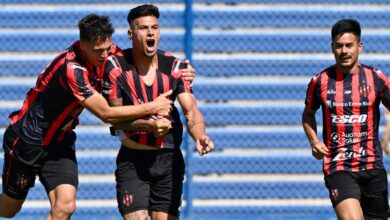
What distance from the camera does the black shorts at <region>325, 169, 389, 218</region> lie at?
23.2ft

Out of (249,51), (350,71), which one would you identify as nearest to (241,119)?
(249,51)

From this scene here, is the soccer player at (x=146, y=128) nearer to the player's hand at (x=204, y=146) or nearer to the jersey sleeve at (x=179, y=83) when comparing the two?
the jersey sleeve at (x=179, y=83)

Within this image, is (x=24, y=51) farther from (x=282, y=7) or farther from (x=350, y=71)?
(x=350, y=71)

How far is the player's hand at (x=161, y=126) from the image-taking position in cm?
659

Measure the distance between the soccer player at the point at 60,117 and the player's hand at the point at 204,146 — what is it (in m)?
0.35

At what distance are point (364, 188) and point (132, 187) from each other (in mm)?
1802

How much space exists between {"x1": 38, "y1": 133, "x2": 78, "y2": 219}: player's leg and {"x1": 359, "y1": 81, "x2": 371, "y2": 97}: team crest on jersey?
2.29 metres

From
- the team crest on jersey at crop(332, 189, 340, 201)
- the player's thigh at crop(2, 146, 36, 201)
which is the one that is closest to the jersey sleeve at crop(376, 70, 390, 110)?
the team crest on jersey at crop(332, 189, 340, 201)

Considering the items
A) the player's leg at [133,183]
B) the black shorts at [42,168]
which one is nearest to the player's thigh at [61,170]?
the black shorts at [42,168]

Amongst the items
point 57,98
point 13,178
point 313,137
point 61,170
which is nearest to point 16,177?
point 13,178

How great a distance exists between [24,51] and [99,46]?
3250 mm

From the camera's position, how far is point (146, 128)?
6.73 metres

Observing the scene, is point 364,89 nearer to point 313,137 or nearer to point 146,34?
point 313,137

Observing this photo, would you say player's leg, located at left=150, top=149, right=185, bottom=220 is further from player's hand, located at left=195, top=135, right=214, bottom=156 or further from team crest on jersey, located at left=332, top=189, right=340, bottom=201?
team crest on jersey, located at left=332, top=189, right=340, bottom=201
